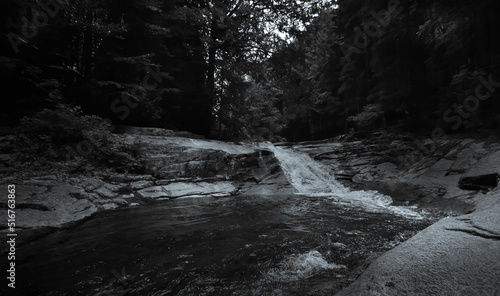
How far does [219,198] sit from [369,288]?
231 inches

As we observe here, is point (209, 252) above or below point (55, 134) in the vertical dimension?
below

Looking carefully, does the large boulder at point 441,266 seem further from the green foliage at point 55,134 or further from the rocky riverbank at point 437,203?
the green foliage at point 55,134

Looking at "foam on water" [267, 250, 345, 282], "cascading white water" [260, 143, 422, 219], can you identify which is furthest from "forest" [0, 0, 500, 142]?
"foam on water" [267, 250, 345, 282]

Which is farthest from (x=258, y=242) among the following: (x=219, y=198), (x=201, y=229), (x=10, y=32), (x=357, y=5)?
(x=357, y=5)
